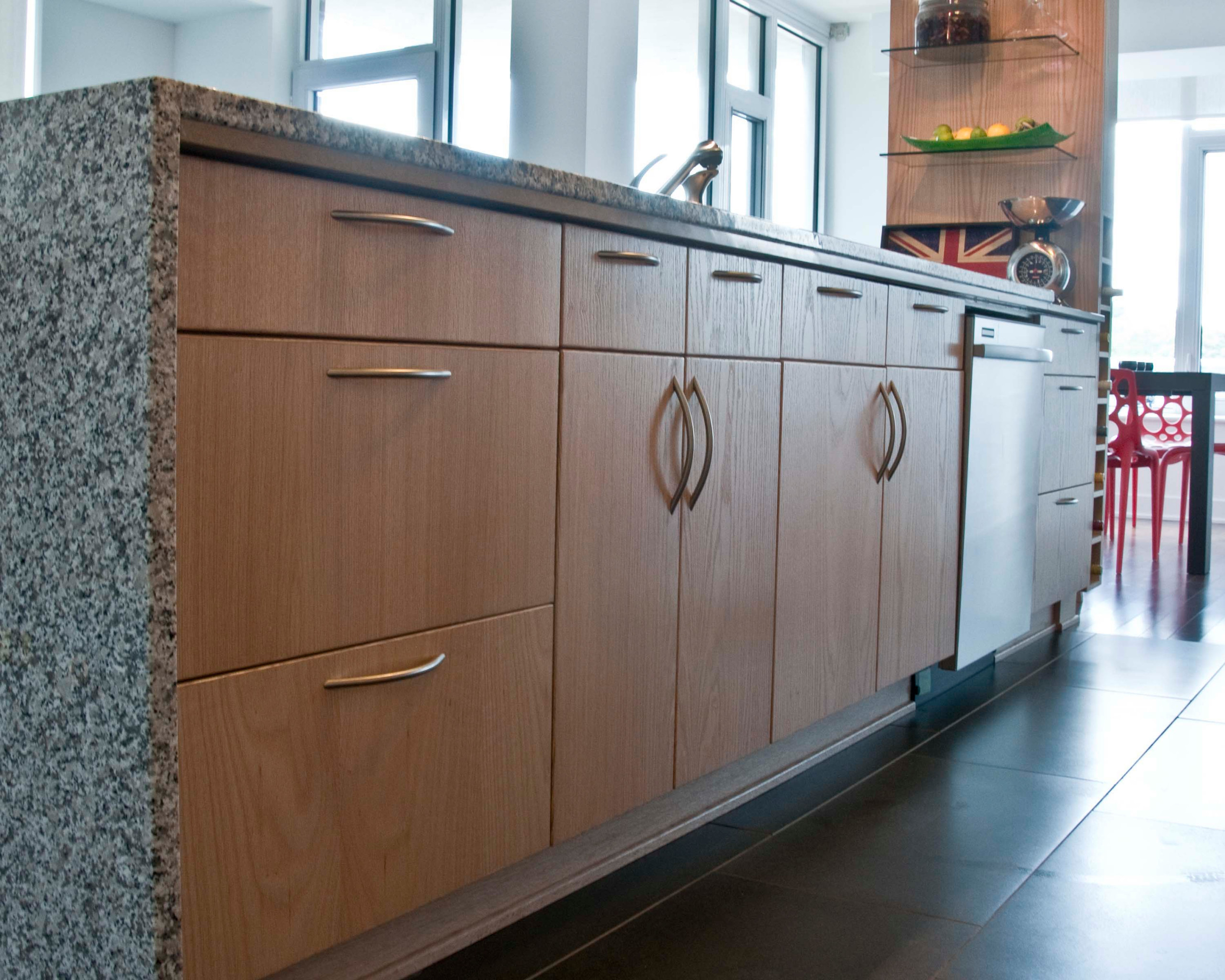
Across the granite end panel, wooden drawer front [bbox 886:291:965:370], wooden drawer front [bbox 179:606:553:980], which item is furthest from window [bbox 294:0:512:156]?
the granite end panel

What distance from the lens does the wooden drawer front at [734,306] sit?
5.57ft

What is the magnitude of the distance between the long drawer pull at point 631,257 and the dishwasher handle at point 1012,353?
1.27 meters

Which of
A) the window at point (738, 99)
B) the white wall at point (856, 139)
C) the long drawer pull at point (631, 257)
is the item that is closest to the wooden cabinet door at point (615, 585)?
the long drawer pull at point (631, 257)

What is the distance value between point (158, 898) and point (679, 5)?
264 inches

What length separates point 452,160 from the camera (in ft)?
4.04

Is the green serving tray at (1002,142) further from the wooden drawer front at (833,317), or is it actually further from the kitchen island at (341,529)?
the kitchen island at (341,529)

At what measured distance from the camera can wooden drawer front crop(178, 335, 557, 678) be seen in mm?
1037

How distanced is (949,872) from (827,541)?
58cm

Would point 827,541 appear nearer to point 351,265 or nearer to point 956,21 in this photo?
point 351,265

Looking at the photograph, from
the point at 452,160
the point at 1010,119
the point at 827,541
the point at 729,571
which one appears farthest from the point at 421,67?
the point at 452,160

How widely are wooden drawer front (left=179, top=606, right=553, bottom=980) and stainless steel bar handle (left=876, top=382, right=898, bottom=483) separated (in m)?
1.01

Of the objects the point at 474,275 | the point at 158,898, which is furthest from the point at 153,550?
the point at 474,275

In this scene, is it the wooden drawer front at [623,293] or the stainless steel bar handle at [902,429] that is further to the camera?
the stainless steel bar handle at [902,429]

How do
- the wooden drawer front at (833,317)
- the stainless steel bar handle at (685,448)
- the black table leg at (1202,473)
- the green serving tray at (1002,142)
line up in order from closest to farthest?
the stainless steel bar handle at (685,448) → the wooden drawer front at (833,317) → the green serving tray at (1002,142) → the black table leg at (1202,473)
